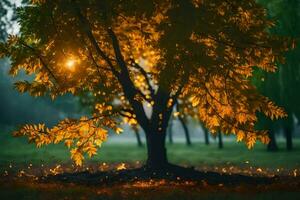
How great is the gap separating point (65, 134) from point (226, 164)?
1411 cm

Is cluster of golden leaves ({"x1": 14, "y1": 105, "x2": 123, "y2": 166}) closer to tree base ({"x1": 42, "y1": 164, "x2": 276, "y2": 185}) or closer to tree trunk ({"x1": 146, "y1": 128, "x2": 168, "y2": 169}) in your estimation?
tree base ({"x1": 42, "y1": 164, "x2": 276, "y2": 185})

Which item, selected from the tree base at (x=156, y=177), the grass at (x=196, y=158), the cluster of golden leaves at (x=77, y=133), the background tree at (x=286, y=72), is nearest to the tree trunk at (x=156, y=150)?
the tree base at (x=156, y=177)

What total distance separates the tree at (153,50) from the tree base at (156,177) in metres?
1.47

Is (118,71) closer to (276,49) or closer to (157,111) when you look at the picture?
(157,111)

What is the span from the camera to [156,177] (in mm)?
17891

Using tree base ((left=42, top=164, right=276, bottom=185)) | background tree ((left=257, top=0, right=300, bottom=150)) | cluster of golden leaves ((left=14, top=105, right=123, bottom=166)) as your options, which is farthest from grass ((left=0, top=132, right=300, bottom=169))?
cluster of golden leaves ((left=14, top=105, right=123, bottom=166))

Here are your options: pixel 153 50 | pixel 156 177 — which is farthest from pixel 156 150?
pixel 153 50

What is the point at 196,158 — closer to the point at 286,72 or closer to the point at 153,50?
the point at 286,72

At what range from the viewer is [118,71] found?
1841 cm

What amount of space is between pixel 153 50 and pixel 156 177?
493 centimetres

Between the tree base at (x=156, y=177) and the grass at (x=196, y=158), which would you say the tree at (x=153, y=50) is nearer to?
the tree base at (x=156, y=177)

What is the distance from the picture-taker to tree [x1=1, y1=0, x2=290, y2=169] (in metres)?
13.5

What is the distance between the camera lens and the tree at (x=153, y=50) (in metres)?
13.5

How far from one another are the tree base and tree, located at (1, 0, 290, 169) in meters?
1.47
